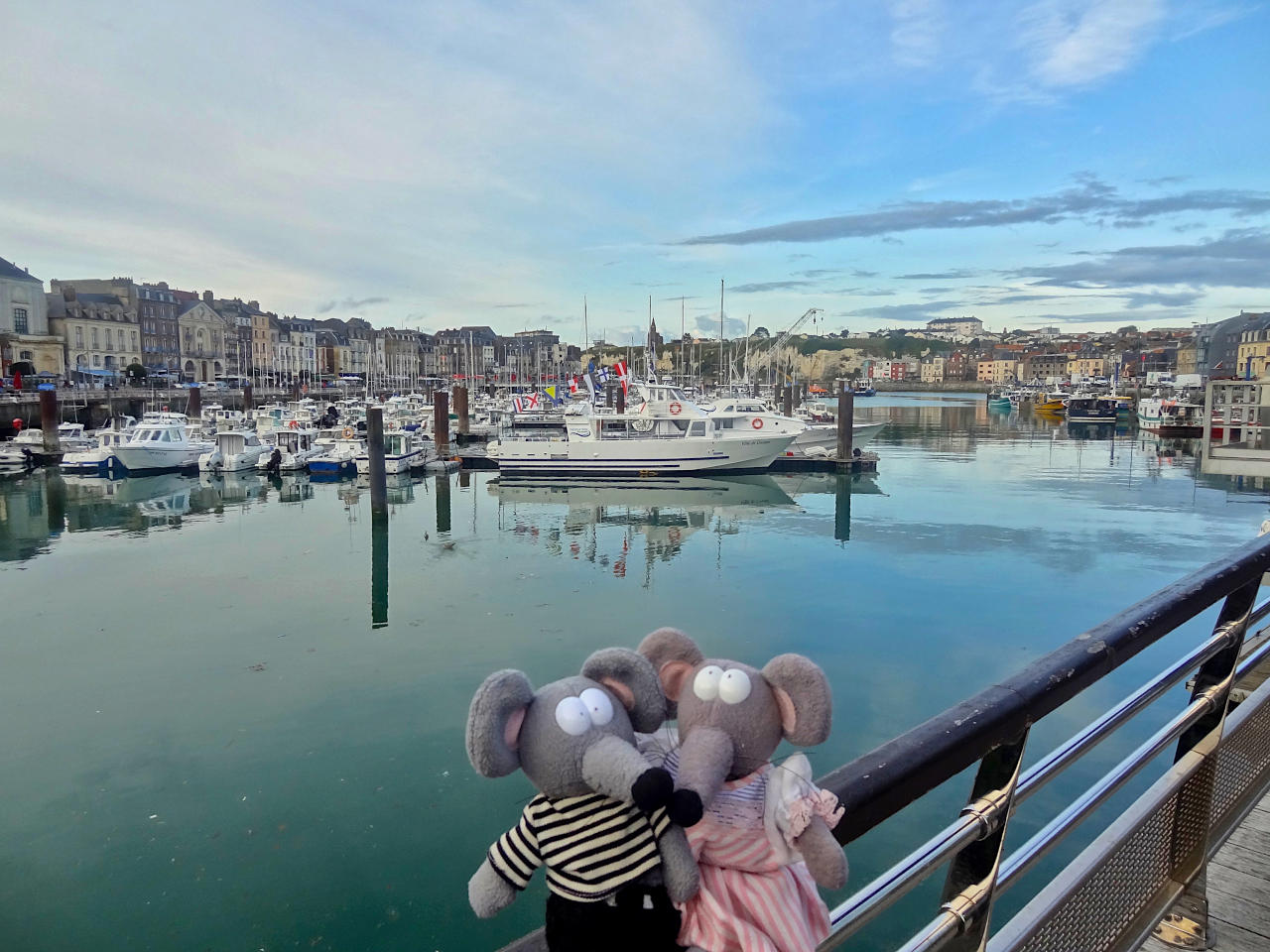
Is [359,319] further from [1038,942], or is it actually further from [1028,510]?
[1038,942]

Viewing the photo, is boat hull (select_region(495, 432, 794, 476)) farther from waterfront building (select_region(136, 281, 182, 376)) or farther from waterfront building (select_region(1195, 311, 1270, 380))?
waterfront building (select_region(1195, 311, 1270, 380))

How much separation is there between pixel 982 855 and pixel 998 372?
166 meters

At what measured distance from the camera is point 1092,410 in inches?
2384

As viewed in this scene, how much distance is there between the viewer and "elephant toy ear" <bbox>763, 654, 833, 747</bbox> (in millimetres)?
1320

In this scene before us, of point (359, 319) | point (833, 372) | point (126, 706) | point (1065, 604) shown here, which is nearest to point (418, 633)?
point (126, 706)

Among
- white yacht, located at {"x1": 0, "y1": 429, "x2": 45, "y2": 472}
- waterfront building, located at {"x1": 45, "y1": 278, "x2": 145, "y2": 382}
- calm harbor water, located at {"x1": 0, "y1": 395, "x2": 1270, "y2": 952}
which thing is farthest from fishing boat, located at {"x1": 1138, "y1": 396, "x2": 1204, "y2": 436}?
waterfront building, located at {"x1": 45, "y1": 278, "x2": 145, "y2": 382}

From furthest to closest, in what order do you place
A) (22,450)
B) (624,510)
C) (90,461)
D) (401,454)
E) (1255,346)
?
(1255,346) → (22,450) → (401,454) → (90,461) → (624,510)

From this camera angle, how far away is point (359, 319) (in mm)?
111812

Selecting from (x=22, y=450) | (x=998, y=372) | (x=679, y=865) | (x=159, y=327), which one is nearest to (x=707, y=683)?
(x=679, y=865)

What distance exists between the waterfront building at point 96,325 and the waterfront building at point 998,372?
5089 inches

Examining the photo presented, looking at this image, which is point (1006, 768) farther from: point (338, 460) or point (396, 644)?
point (338, 460)

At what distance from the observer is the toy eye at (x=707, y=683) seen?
1.33m

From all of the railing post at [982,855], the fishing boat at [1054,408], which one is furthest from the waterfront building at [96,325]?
the fishing boat at [1054,408]

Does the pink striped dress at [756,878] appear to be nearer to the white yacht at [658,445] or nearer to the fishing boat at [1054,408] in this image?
the white yacht at [658,445]
